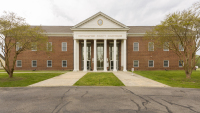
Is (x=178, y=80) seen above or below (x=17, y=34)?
below

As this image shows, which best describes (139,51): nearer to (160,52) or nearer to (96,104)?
(160,52)

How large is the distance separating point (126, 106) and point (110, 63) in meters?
20.9

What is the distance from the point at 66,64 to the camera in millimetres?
26094

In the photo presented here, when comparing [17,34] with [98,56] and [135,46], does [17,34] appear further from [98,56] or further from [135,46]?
[135,46]

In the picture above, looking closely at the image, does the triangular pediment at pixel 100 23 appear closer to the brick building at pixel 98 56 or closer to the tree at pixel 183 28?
the brick building at pixel 98 56

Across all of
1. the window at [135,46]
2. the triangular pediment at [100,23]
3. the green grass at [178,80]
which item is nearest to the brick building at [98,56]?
the window at [135,46]

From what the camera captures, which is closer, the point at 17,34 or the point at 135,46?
the point at 17,34

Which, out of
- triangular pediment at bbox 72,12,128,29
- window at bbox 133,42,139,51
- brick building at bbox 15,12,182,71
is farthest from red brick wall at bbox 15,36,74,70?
window at bbox 133,42,139,51

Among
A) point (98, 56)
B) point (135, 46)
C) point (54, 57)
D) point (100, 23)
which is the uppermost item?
point (100, 23)

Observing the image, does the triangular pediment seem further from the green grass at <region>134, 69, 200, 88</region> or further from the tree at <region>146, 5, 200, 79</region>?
the green grass at <region>134, 69, 200, 88</region>

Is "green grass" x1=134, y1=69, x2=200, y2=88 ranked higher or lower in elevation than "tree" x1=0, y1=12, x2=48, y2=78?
lower

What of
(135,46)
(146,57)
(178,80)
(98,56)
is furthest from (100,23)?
(178,80)

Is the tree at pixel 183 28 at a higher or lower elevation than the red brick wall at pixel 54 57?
higher

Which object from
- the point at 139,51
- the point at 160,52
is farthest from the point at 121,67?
the point at 160,52
